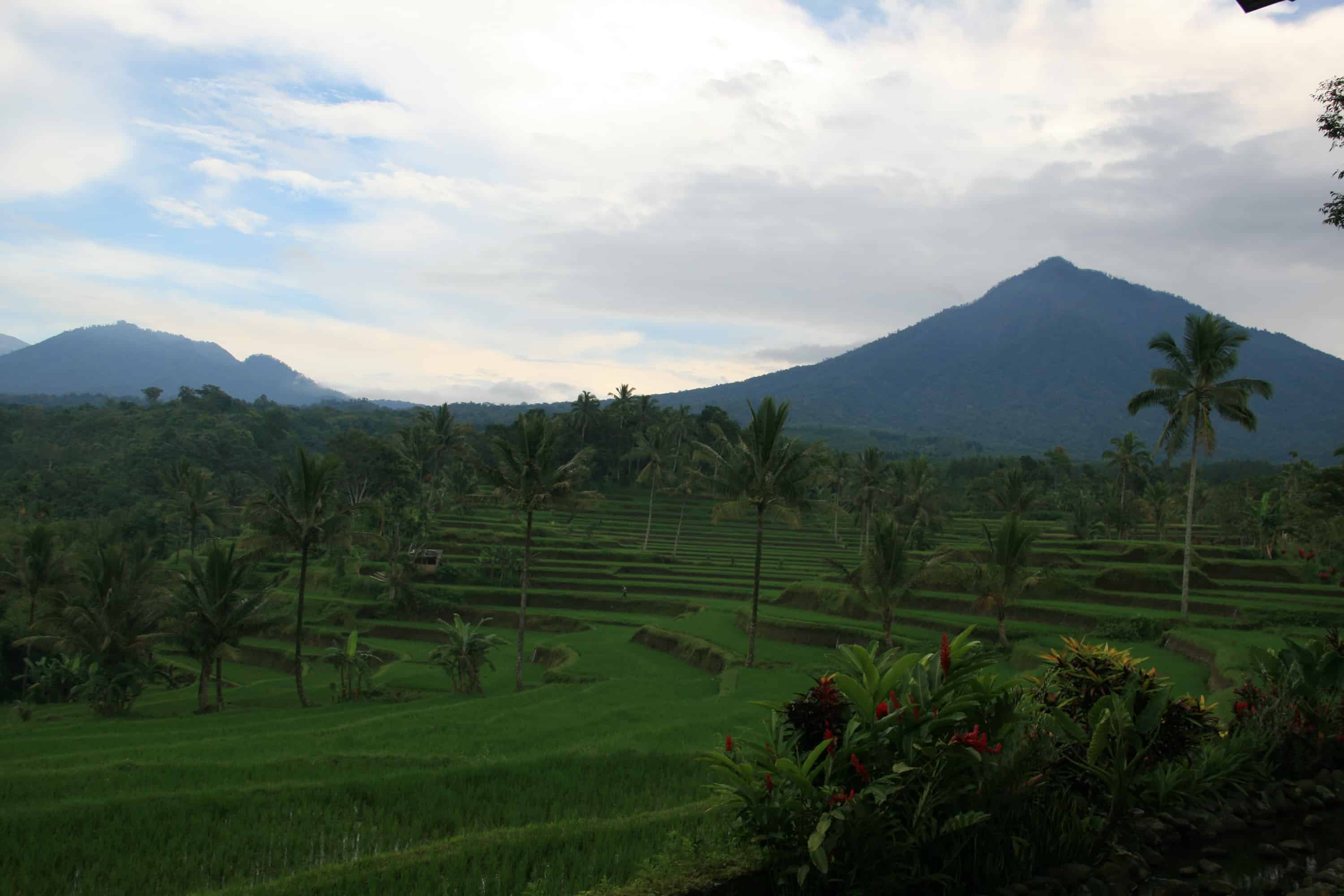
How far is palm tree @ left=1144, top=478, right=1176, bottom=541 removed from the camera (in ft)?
174

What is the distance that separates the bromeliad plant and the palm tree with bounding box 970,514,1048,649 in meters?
21.4

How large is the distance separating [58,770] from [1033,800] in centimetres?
1343

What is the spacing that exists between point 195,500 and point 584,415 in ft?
122

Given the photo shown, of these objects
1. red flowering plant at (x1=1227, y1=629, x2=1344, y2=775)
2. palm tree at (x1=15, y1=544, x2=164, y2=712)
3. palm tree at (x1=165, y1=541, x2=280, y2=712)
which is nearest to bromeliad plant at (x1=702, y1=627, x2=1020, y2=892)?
red flowering plant at (x1=1227, y1=629, x2=1344, y2=775)

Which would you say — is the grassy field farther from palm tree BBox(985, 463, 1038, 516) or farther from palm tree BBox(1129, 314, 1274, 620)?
palm tree BBox(1129, 314, 1274, 620)

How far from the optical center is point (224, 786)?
9.95m

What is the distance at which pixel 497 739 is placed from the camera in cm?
1477

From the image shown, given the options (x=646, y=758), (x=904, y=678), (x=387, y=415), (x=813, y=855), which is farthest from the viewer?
(x=387, y=415)

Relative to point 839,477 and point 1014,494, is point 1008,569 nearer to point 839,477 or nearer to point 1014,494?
point 1014,494

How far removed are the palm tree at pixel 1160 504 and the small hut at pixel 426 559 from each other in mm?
45994

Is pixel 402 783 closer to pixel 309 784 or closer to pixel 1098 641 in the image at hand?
pixel 309 784

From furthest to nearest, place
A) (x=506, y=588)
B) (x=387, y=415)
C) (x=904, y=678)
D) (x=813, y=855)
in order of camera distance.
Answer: (x=387, y=415) → (x=506, y=588) → (x=904, y=678) → (x=813, y=855)

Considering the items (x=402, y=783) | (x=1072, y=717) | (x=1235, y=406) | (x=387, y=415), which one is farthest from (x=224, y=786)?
(x=387, y=415)

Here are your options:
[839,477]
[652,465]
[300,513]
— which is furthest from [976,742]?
[839,477]
